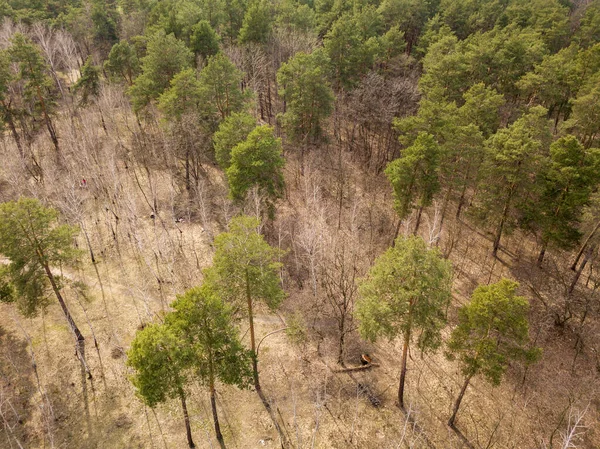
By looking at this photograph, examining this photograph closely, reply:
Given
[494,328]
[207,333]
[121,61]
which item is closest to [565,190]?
[494,328]

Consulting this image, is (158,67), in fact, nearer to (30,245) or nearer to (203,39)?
(203,39)

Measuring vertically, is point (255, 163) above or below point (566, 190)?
above

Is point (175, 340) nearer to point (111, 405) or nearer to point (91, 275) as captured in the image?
point (111, 405)

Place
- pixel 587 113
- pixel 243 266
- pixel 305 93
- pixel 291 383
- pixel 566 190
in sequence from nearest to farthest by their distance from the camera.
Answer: pixel 243 266 → pixel 291 383 → pixel 566 190 → pixel 587 113 → pixel 305 93

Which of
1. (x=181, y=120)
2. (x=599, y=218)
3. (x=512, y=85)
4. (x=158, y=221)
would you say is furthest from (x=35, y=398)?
(x=512, y=85)

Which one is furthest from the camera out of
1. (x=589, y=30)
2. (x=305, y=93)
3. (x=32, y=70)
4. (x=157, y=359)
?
(x=589, y=30)

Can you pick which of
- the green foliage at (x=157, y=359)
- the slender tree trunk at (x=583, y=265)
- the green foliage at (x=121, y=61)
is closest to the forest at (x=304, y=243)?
the green foliage at (x=157, y=359)
